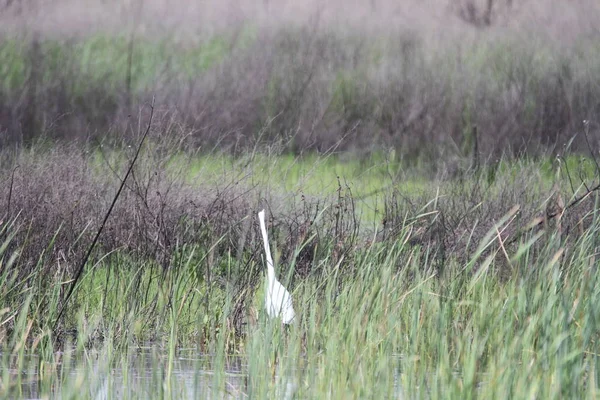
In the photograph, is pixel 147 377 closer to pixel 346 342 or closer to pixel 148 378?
pixel 148 378

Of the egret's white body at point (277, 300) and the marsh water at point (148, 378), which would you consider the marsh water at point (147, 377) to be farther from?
the egret's white body at point (277, 300)

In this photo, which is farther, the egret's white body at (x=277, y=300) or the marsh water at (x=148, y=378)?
the egret's white body at (x=277, y=300)

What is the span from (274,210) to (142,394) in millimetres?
3559

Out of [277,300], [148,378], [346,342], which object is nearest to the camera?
[346,342]

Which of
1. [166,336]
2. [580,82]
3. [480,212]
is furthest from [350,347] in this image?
[580,82]

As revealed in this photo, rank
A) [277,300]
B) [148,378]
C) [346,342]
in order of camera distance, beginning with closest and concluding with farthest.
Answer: [346,342] < [148,378] < [277,300]

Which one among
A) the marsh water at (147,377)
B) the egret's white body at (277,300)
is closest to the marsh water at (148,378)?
the marsh water at (147,377)

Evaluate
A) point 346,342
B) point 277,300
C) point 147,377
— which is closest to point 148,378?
point 147,377

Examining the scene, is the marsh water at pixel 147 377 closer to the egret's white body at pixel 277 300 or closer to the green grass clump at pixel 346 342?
the green grass clump at pixel 346 342

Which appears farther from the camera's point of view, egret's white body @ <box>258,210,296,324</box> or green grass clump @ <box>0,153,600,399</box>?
egret's white body @ <box>258,210,296,324</box>

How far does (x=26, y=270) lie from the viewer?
427 centimetres

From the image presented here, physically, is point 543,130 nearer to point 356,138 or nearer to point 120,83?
point 356,138

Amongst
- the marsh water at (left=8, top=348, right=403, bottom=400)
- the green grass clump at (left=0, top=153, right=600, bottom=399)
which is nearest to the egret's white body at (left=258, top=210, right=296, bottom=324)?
the green grass clump at (left=0, top=153, right=600, bottom=399)

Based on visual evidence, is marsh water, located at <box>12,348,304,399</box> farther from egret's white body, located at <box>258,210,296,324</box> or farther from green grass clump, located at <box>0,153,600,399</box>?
egret's white body, located at <box>258,210,296,324</box>
